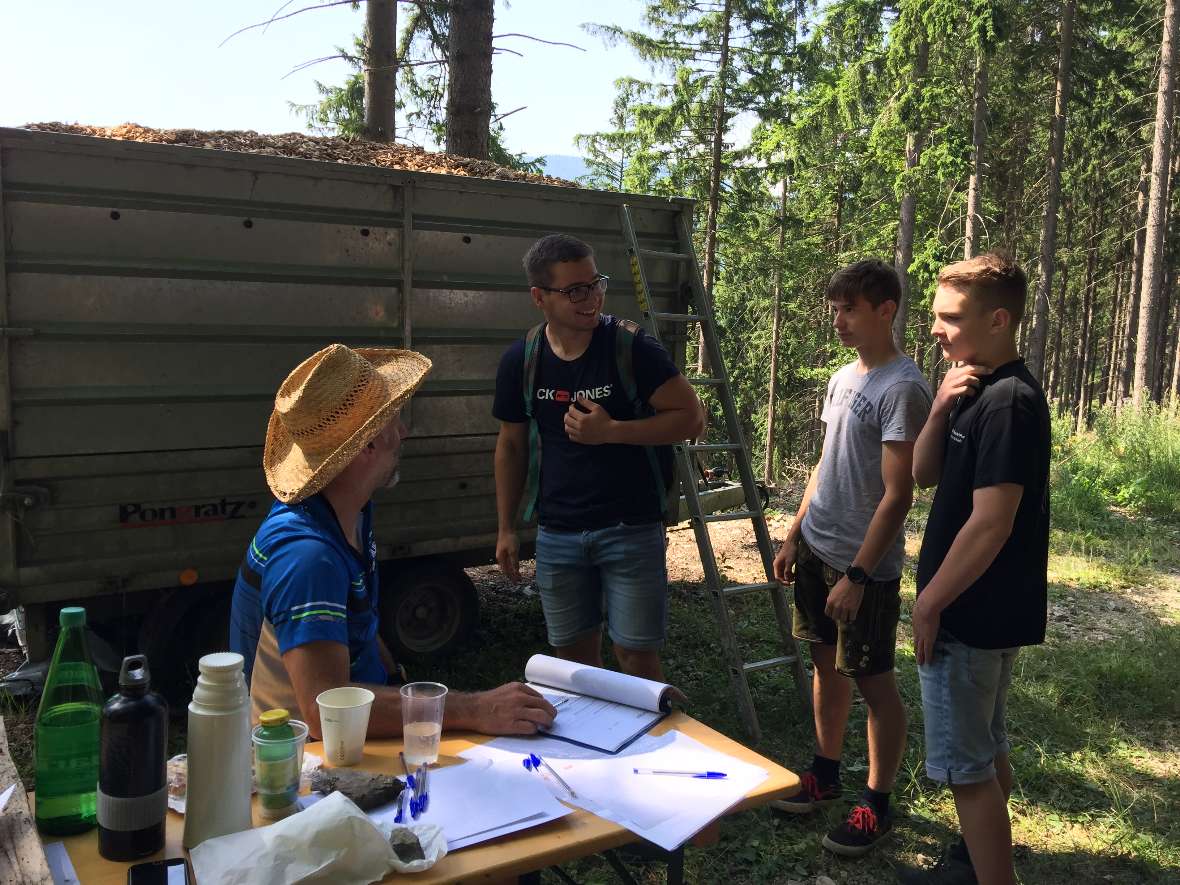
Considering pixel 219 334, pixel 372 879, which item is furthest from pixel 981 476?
pixel 219 334

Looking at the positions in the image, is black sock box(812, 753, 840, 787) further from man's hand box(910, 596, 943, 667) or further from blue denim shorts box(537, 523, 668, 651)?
man's hand box(910, 596, 943, 667)

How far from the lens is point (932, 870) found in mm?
3068

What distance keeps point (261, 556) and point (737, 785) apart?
1149 mm

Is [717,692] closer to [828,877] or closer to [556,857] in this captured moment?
[828,877]

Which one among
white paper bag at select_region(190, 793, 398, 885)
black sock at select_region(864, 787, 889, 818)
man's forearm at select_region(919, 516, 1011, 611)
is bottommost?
black sock at select_region(864, 787, 889, 818)

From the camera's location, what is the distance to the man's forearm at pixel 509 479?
146 inches

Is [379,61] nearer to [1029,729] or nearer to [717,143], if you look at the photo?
[1029,729]

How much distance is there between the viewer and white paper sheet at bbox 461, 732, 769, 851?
1.61 meters

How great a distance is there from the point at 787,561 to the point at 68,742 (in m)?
2.73

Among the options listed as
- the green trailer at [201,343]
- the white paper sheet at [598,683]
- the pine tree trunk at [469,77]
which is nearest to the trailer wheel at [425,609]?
the green trailer at [201,343]

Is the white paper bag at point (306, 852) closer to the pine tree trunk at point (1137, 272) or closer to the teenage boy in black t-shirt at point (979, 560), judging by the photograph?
the teenage boy in black t-shirt at point (979, 560)

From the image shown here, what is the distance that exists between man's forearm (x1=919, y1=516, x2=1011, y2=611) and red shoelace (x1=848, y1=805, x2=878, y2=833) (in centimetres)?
129

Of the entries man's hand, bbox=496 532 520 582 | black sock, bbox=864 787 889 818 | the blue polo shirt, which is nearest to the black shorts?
black sock, bbox=864 787 889 818

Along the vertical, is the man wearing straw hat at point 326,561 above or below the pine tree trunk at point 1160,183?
below
